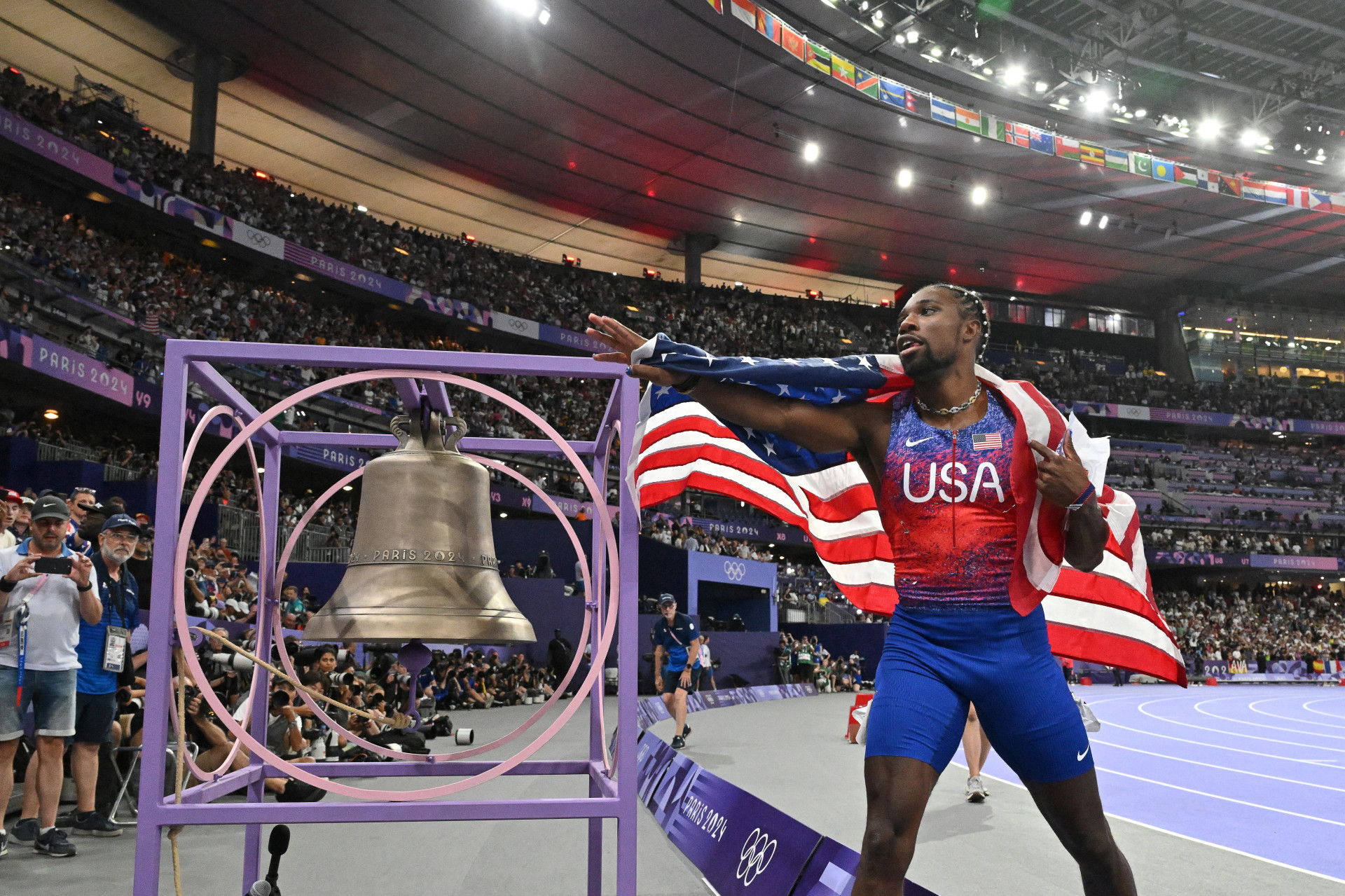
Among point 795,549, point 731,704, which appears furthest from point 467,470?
point 795,549

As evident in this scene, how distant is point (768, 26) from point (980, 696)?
25.4 meters

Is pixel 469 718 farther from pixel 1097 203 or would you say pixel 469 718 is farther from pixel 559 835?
pixel 1097 203

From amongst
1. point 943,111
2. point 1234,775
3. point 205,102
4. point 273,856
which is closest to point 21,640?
point 273,856

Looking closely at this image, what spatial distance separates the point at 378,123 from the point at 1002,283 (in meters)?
28.9

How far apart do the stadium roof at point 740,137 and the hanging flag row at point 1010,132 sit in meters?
0.52

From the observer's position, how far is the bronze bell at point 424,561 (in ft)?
9.70

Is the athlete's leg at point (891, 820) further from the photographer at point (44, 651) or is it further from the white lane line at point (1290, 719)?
the white lane line at point (1290, 719)

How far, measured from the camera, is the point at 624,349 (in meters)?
2.90

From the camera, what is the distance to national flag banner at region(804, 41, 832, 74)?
88.7 feet

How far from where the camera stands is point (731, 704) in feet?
66.8

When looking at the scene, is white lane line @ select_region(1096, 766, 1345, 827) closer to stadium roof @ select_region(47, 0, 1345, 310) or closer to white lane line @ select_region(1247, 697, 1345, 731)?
white lane line @ select_region(1247, 697, 1345, 731)

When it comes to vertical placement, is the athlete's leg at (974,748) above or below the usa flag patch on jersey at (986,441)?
below

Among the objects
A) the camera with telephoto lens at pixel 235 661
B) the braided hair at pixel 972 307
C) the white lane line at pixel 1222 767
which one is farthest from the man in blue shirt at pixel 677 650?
the braided hair at pixel 972 307

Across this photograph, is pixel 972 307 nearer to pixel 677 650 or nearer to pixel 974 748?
pixel 974 748
